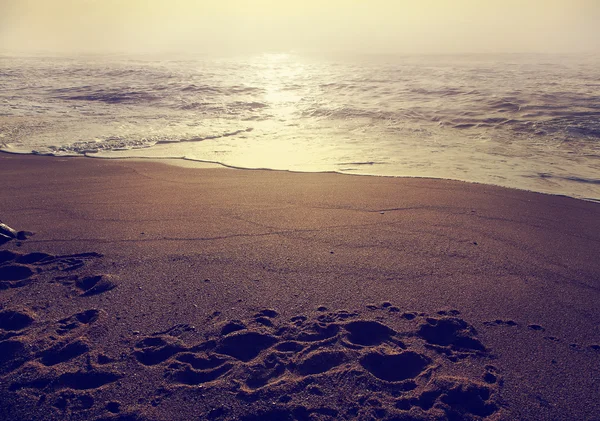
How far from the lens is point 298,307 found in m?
3.41

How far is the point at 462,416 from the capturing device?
2475mm

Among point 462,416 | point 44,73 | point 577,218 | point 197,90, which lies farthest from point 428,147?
point 44,73

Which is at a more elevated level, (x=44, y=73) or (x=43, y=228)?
(x=44, y=73)

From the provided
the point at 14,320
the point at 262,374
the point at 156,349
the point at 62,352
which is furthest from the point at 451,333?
the point at 14,320

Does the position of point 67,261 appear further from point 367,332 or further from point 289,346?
point 367,332

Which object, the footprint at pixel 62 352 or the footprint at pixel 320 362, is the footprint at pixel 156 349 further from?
the footprint at pixel 320 362

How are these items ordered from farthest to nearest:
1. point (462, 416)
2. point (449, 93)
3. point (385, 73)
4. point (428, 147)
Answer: point (385, 73), point (449, 93), point (428, 147), point (462, 416)

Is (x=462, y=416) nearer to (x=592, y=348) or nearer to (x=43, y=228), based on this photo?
(x=592, y=348)

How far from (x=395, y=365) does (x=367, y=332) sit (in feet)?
1.16

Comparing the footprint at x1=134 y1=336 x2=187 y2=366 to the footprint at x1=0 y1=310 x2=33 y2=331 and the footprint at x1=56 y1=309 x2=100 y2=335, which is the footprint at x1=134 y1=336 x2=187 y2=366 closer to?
the footprint at x1=56 y1=309 x2=100 y2=335

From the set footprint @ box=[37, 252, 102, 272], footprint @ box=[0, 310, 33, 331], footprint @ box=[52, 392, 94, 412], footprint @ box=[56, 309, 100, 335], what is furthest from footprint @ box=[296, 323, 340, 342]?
footprint @ box=[37, 252, 102, 272]

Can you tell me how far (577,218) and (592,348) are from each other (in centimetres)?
270

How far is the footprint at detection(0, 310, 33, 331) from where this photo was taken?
3.15m

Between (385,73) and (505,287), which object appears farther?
(385,73)
